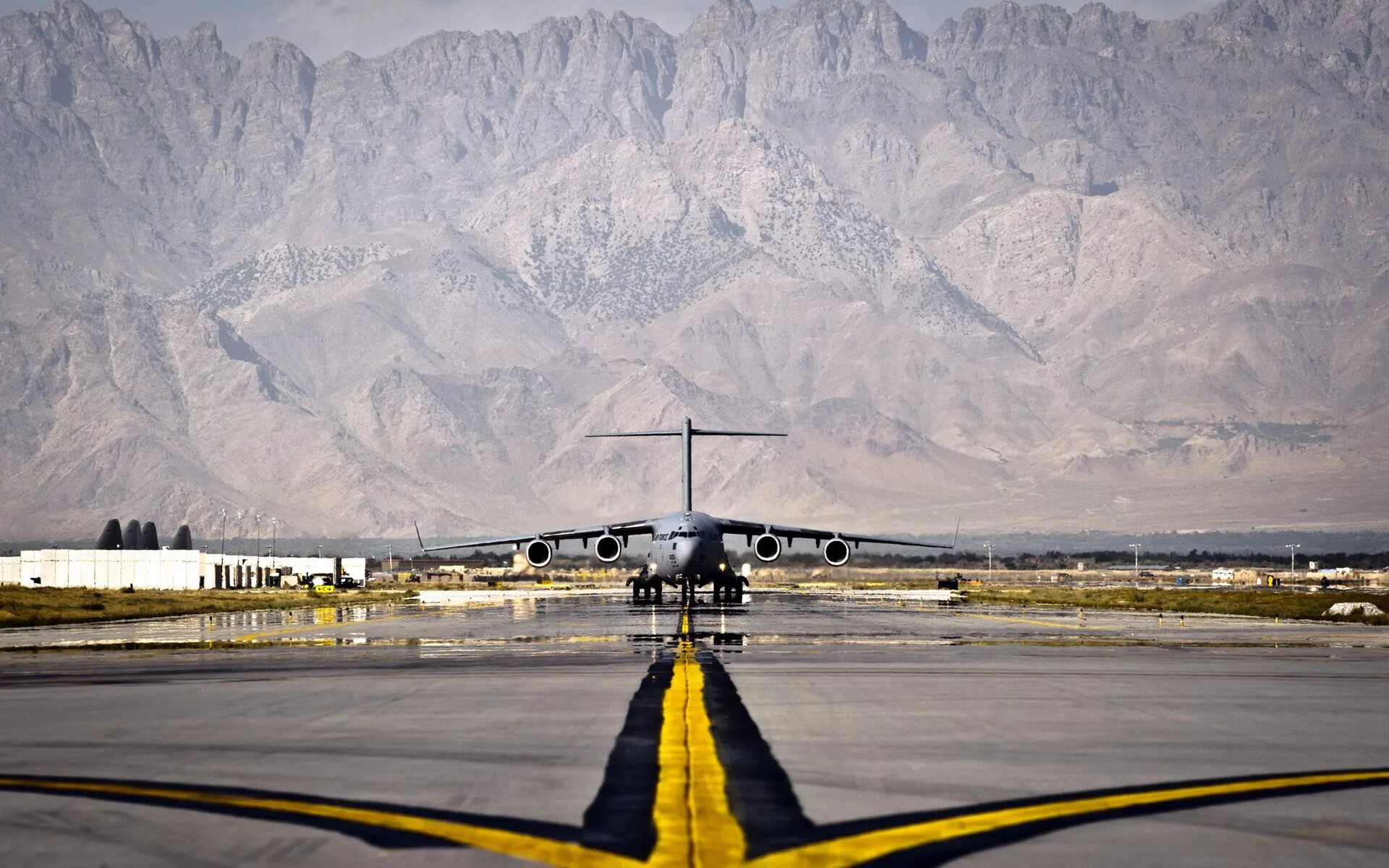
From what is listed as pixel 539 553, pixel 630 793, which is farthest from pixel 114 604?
pixel 630 793

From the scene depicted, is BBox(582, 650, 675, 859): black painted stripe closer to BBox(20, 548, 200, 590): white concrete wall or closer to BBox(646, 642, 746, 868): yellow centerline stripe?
BBox(646, 642, 746, 868): yellow centerline stripe

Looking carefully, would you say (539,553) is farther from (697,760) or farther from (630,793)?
(630,793)

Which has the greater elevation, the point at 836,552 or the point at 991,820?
the point at 836,552

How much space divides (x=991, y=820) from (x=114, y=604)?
212 ft

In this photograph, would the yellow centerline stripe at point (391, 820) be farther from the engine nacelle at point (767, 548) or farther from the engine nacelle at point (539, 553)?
the engine nacelle at point (767, 548)

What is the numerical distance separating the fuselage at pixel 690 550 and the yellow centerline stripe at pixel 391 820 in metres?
53.7

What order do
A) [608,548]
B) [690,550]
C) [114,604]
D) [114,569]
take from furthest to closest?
[114,569] < [608,548] < [114,604] < [690,550]

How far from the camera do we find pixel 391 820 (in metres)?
11.1

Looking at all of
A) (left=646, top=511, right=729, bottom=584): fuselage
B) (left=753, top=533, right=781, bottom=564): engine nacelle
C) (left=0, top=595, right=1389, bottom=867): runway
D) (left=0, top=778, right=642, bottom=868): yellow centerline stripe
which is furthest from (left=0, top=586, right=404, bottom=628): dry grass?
(left=0, top=778, right=642, bottom=868): yellow centerline stripe

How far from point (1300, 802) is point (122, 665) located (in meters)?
21.3

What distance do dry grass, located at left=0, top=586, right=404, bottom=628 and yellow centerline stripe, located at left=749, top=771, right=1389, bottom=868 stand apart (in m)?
43.3

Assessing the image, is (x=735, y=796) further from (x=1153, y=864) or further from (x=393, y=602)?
(x=393, y=602)

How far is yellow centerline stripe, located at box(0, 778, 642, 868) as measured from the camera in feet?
31.9

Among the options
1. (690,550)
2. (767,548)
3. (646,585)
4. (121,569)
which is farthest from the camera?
(121,569)
